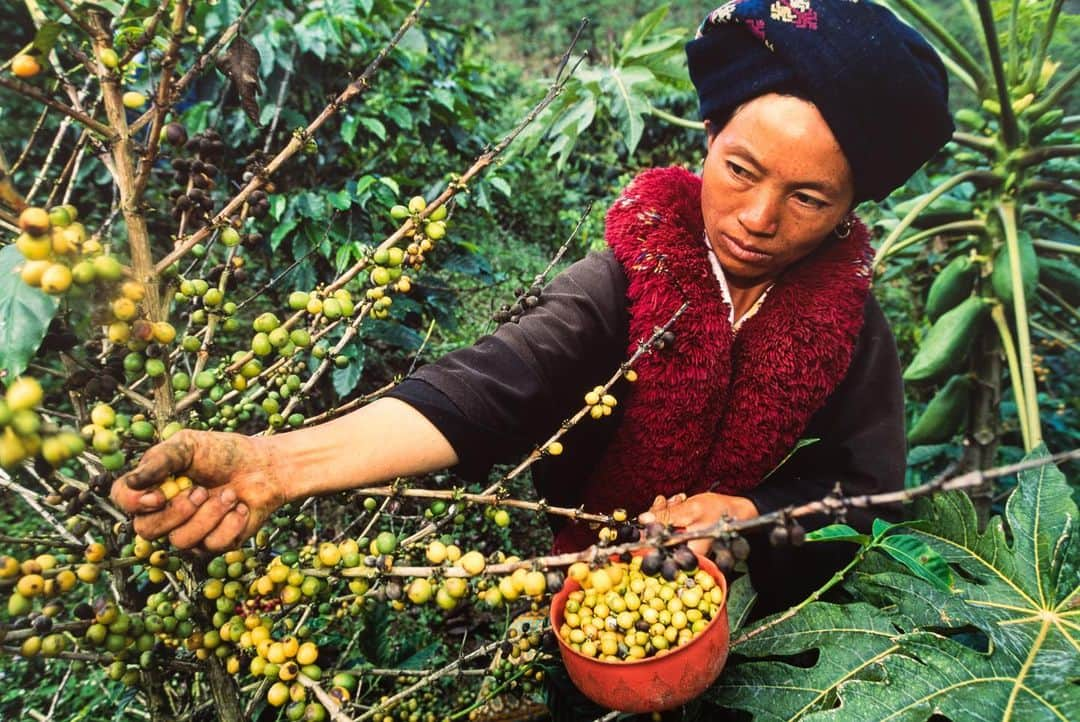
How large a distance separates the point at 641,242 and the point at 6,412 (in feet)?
4.18

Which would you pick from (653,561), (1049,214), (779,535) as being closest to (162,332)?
(653,561)

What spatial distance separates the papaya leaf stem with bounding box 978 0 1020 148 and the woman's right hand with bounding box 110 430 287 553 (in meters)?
2.28

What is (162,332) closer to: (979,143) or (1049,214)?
(979,143)

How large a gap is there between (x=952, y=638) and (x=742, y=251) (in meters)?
0.94

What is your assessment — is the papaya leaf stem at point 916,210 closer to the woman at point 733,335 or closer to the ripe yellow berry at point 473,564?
the woman at point 733,335

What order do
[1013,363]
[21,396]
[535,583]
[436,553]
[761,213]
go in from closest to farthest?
[21,396], [535,583], [436,553], [761,213], [1013,363]

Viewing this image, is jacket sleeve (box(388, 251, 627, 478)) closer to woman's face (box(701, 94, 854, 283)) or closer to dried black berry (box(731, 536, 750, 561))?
woman's face (box(701, 94, 854, 283))

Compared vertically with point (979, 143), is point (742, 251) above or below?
below

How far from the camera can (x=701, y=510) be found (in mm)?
1441

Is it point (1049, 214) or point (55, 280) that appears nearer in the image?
point (55, 280)

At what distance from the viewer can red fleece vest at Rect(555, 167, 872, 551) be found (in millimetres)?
1563

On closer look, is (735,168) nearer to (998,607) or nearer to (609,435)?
(609,435)

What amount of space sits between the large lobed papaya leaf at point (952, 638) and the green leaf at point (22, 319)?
1.30 meters

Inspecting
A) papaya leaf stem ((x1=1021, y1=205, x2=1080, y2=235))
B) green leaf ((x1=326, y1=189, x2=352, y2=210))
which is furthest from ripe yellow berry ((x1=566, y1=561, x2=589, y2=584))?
papaya leaf stem ((x1=1021, y1=205, x2=1080, y2=235))
